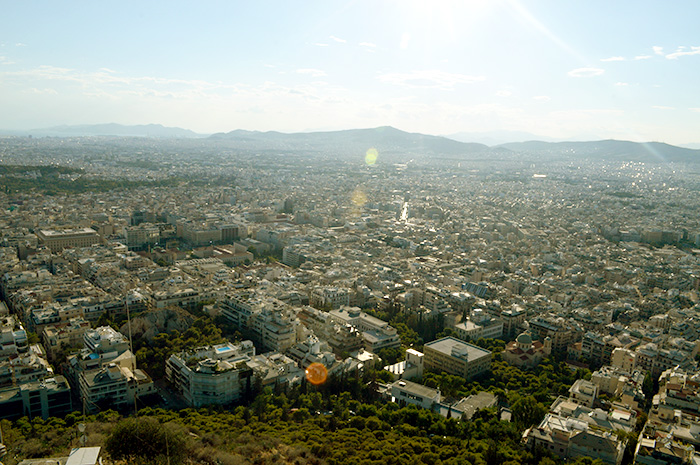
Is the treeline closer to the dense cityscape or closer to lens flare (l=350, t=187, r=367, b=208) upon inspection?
the dense cityscape

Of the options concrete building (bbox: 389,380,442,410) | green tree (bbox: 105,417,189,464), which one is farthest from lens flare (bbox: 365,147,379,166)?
green tree (bbox: 105,417,189,464)

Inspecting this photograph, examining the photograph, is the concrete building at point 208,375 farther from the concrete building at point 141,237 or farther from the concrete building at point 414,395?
the concrete building at point 141,237

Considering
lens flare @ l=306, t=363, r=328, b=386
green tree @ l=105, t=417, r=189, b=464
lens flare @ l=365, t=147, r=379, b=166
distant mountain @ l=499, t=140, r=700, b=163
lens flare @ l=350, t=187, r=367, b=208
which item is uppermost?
distant mountain @ l=499, t=140, r=700, b=163

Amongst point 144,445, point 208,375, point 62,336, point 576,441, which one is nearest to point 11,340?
point 62,336

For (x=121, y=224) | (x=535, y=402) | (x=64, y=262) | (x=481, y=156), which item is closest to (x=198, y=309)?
(x=64, y=262)

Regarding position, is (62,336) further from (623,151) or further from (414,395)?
(623,151)

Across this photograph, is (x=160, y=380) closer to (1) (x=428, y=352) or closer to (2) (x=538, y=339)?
(1) (x=428, y=352)
